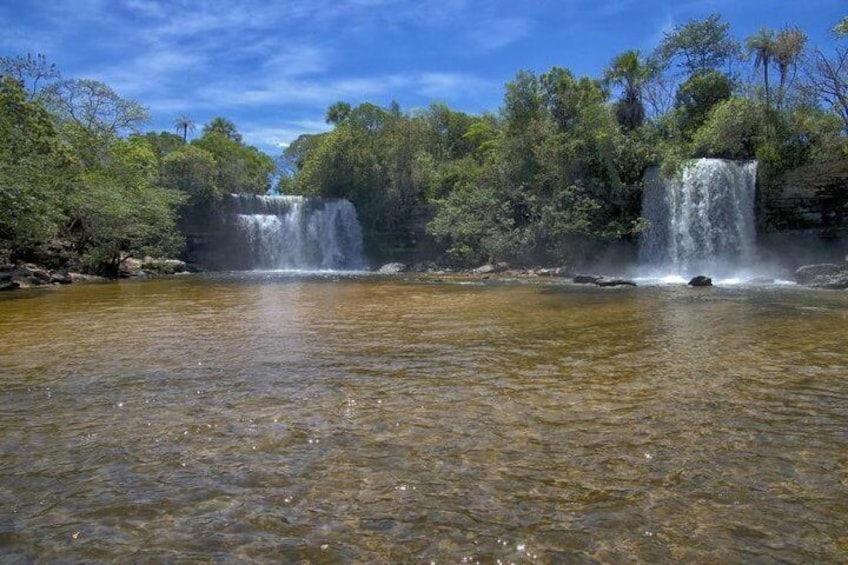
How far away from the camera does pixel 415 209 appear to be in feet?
144

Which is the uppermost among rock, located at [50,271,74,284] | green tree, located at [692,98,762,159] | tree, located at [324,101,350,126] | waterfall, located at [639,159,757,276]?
tree, located at [324,101,350,126]

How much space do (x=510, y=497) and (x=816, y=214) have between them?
3013 cm

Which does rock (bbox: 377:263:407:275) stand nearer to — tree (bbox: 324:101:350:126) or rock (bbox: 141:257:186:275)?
rock (bbox: 141:257:186:275)

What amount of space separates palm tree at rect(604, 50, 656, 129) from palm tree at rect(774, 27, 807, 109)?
739cm

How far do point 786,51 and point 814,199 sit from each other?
27.0 ft

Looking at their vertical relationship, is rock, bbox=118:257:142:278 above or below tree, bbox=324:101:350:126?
below

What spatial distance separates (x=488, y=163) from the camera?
3972cm

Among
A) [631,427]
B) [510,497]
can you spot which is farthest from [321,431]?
[631,427]

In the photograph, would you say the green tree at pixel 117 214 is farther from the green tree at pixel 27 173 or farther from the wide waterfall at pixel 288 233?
the wide waterfall at pixel 288 233

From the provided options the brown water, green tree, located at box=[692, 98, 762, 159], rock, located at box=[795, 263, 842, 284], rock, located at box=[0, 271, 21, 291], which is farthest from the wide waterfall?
the brown water

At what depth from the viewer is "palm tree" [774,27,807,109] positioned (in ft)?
93.8

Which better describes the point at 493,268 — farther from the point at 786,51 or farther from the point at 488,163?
the point at 786,51

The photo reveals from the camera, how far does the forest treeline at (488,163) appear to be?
24141 mm

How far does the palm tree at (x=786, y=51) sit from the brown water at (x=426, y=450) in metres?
27.4
